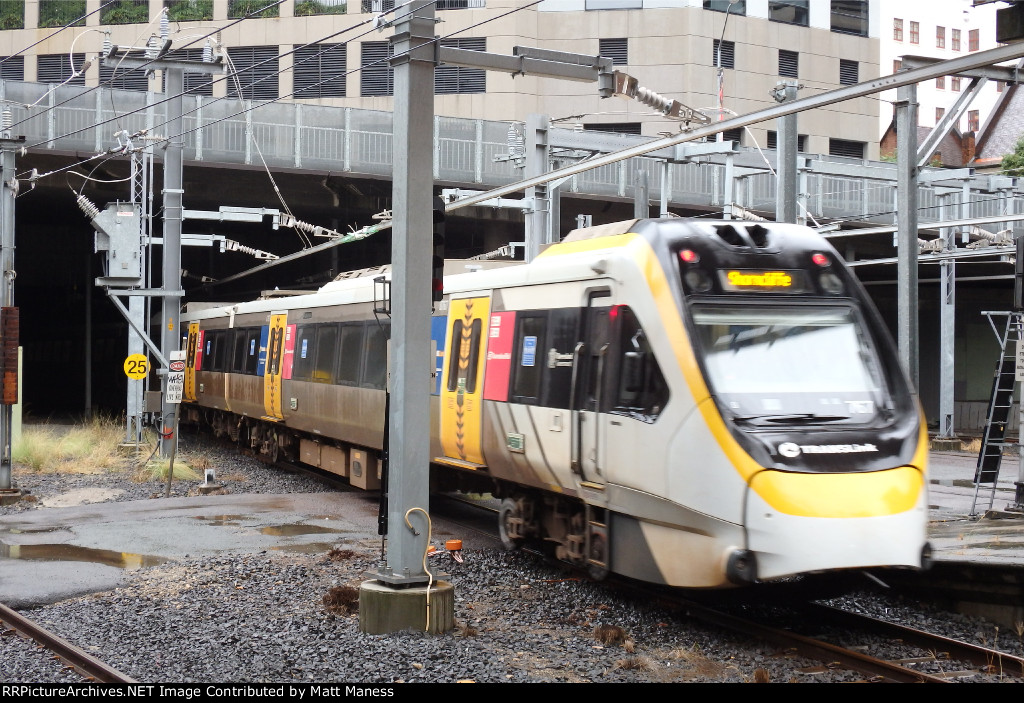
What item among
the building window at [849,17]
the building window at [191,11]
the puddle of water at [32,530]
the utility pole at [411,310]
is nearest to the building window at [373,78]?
the building window at [191,11]

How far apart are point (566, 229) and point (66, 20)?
75.7ft

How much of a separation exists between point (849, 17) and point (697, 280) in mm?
44661

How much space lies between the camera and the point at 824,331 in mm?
9359

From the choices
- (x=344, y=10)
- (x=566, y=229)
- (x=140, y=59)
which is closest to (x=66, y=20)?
(x=344, y=10)

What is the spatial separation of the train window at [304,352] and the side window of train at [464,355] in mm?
6268

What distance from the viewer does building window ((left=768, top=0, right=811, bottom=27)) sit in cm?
4731

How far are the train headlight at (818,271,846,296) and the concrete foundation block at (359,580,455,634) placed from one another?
12.5 ft

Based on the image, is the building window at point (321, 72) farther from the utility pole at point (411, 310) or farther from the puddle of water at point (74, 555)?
the utility pole at point (411, 310)

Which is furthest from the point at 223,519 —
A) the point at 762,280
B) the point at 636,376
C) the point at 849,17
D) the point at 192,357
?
the point at 849,17

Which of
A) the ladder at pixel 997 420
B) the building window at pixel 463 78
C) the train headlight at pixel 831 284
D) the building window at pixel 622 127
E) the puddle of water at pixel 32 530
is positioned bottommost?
the puddle of water at pixel 32 530

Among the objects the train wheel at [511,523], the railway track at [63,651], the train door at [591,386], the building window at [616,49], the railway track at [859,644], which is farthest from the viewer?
the building window at [616,49]

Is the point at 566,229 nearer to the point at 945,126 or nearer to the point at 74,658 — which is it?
the point at 945,126

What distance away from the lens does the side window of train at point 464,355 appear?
12.7 m

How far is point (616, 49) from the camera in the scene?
44.9 metres
